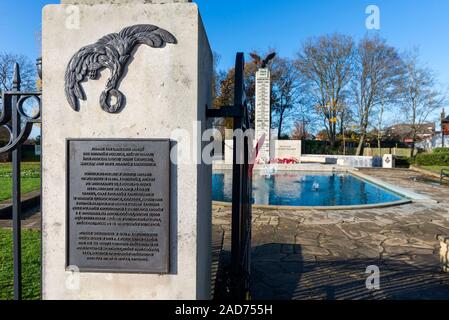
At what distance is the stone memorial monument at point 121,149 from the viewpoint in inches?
79.2

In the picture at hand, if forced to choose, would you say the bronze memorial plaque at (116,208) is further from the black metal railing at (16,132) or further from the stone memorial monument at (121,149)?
the black metal railing at (16,132)

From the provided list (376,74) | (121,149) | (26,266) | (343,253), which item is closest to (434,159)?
(376,74)

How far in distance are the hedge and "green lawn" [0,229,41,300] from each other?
104ft

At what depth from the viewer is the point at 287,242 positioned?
577 centimetres

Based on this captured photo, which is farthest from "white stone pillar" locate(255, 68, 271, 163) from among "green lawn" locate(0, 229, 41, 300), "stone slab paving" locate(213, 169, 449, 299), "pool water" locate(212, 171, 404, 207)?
"green lawn" locate(0, 229, 41, 300)

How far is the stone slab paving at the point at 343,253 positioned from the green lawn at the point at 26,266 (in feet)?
8.73

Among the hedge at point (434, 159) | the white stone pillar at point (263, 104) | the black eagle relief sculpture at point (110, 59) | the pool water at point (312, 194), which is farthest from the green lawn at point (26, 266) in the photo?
the hedge at point (434, 159)

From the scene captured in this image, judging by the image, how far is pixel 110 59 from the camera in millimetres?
2006

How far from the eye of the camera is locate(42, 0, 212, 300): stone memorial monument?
2.01 meters

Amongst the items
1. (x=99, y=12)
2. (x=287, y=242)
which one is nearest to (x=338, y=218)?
(x=287, y=242)

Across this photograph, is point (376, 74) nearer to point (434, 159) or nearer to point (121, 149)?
point (434, 159)

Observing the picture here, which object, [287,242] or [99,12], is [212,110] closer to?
[99,12]

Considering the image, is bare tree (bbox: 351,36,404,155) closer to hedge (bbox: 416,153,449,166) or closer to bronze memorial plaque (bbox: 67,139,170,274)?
hedge (bbox: 416,153,449,166)
